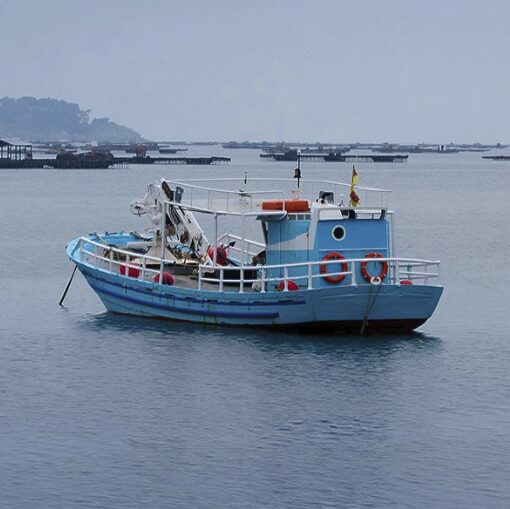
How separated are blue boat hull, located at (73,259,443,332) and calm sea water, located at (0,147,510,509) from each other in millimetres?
418

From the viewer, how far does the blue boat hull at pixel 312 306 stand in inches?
1416

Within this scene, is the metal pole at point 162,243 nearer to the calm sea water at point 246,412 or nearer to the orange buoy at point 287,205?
the calm sea water at point 246,412

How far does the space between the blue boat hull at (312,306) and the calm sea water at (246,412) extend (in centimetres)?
42

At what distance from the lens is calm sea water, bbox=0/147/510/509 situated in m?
24.6

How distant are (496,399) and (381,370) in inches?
152

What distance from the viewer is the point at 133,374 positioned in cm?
3331

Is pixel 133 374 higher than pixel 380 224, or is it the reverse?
pixel 380 224

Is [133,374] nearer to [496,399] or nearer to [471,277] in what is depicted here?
[496,399]

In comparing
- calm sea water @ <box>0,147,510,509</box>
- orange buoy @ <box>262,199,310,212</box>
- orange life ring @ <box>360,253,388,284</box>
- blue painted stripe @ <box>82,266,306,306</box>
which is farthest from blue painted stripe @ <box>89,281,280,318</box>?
orange buoy @ <box>262,199,310,212</box>

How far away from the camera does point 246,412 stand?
29594 millimetres

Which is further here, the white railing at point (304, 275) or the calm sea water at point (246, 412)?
the white railing at point (304, 275)

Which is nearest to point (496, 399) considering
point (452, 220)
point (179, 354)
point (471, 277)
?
point (179, 354)

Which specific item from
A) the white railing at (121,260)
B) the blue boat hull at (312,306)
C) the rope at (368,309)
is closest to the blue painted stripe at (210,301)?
the blue boat hull at (312,306)

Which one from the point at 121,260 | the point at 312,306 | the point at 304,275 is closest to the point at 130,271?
the point at 121,260
